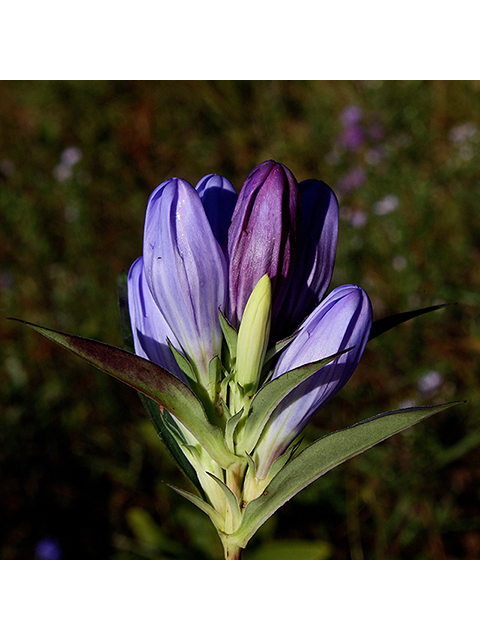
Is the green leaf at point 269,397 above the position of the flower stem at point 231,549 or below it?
above

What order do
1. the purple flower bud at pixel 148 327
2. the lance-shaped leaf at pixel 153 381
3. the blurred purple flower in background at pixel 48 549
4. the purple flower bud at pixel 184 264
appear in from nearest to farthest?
the lance-shaped leaf at pixel 153 381 → the purple flower bud at pixel 184 264 → the purple flower bud at pixel 148 327 → the blurred purple flower in background at pixel 48 549

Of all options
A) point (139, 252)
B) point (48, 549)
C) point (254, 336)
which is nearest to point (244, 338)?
point (254, 336)

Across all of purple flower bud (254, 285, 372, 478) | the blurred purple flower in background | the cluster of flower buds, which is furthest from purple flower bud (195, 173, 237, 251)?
the blurred purple flower in background

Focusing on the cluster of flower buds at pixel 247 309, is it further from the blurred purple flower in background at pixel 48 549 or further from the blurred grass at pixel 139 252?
the blurred purple flower in background at pixel 48 549

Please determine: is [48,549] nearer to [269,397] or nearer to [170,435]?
[170,435]

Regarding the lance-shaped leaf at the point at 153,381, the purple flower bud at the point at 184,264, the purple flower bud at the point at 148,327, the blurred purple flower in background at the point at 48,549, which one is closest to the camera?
the lance-shaped leaf at the point at 153,381

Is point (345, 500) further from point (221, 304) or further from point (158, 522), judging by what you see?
point (221, 304)

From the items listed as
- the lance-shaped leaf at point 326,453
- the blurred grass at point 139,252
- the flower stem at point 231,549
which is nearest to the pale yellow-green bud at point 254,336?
the lance-shaped leaf at point 326,453

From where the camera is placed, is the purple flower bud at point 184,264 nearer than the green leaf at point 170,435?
Yes
